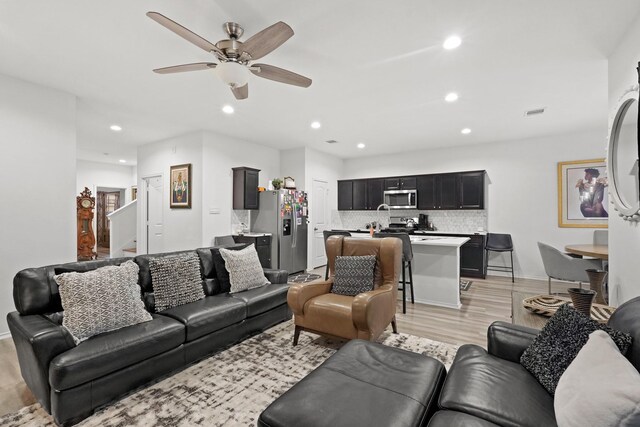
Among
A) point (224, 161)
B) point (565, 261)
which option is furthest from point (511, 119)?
point (224, 161)

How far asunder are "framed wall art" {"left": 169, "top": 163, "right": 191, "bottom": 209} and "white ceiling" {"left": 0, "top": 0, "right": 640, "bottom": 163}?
890mm

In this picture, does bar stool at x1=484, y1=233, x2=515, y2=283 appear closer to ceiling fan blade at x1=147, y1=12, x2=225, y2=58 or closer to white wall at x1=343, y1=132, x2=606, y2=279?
white wall at x1=343, y1=132, x2=606, y2=279

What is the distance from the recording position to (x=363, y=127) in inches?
203

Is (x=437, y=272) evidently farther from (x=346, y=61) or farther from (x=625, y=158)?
(x=346, y=61)

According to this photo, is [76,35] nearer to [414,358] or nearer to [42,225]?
[42,225]

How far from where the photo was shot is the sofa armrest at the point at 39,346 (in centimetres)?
176

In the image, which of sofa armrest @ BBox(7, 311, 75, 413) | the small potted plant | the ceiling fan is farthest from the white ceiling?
sofa armrest @ BBox(7, 311, 75, 413)

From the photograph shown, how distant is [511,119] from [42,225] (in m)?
6.52

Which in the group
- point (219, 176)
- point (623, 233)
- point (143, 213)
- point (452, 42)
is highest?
point (452, 42)

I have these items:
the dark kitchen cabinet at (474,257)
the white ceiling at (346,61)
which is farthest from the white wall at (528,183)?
the dark kitchen cabinet at (474,257)

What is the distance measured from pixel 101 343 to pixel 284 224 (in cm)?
406

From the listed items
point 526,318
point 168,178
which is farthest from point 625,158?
point 168,178

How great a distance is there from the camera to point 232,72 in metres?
2.36

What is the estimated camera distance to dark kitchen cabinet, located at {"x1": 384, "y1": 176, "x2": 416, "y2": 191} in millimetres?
6746
